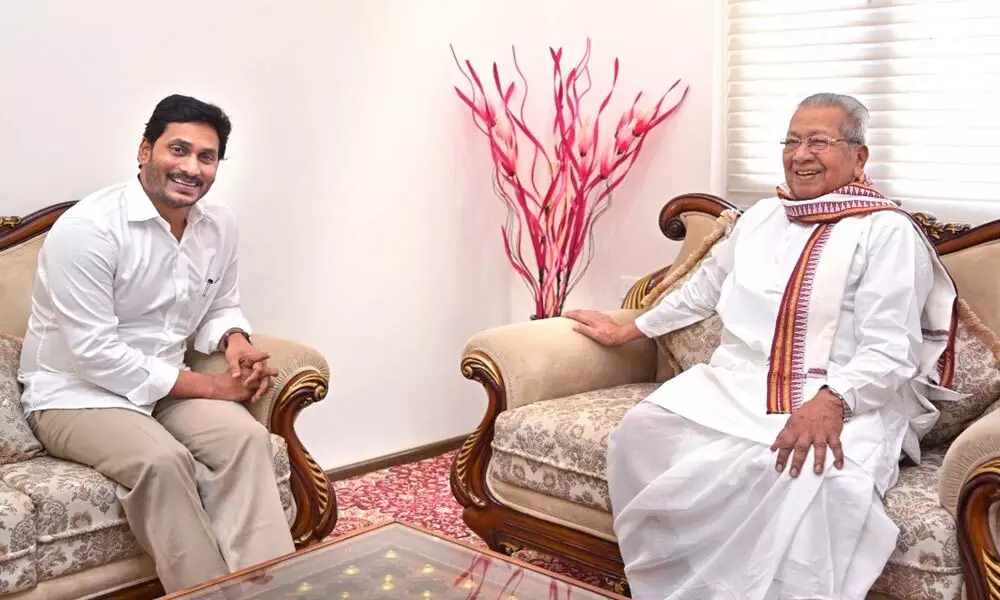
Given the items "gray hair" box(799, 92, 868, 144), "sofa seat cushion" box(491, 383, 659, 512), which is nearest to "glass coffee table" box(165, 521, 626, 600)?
"sofa seat cushion" box(491, 383, 659, 512)

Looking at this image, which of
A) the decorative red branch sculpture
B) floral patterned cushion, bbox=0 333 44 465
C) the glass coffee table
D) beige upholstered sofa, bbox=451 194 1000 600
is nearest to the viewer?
the glass coffee table

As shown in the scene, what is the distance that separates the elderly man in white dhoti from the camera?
221cm

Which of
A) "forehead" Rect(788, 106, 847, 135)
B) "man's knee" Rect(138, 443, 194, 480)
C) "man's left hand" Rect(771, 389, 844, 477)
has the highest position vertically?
"forehead" Rect(788, 106, 847, 135)

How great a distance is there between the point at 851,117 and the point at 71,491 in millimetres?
2001

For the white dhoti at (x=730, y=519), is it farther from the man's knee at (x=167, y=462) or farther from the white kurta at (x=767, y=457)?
the man's knee at (x=167, y=462)

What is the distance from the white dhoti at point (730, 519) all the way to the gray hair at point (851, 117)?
32.0 inches

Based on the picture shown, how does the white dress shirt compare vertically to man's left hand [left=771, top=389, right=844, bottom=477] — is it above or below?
above

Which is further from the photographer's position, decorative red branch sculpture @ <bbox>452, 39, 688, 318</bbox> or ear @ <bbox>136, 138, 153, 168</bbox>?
decorative red branch sculpture @ <bbox>452, 39, 688, 318</bbox>

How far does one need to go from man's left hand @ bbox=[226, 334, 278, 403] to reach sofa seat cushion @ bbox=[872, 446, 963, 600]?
1.51 meters

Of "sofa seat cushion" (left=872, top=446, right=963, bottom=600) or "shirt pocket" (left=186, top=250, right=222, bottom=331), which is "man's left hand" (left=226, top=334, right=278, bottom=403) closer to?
"shirt pocket" (left=186, top=250, right=222, bottom=331)

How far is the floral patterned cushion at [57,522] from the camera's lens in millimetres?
2217

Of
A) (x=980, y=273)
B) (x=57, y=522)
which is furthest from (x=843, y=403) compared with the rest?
(x=57, y=522)

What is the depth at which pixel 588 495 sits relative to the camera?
2.70 m

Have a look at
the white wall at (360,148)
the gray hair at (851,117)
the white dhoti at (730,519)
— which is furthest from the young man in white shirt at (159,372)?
the gray hair at (851,117)
